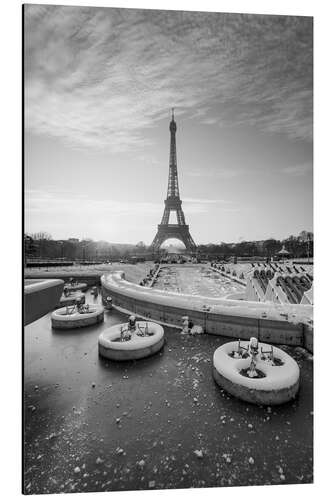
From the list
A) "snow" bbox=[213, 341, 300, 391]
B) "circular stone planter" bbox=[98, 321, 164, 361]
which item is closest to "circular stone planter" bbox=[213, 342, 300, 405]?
"snow" bbox=[213, 341, 300, 391]

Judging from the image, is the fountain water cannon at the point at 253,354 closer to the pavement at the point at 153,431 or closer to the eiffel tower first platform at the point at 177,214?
the pavement at the point at 153,431

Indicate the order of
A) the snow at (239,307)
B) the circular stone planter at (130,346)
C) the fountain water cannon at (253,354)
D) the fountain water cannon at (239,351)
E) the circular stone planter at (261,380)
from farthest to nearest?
the snow at (239,307) < the circular stone planter at (130,346) < the fountain water cannon at (239,351) < the fountain water cannon at (253,354) < the circular stone planter at (261,380)

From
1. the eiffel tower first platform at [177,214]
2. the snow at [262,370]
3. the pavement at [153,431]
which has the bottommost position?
the pavement at [153,431]

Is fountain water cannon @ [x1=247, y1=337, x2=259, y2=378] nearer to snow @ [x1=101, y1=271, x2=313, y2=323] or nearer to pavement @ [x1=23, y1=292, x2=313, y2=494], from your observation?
pavement @ [x1=23, y1=292, x2=313, y2=494]

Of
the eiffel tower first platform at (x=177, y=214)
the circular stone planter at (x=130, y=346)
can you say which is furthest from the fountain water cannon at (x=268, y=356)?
the eiffel tower first platform at (x=177, y=214)

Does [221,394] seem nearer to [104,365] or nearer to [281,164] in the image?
[104,365]

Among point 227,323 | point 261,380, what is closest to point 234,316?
point 227,323

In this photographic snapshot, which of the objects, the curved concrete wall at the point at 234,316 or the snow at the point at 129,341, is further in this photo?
the curved concrete wall at the point at 234,316

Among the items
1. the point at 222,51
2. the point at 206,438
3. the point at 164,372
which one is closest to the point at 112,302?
the point at 164,372

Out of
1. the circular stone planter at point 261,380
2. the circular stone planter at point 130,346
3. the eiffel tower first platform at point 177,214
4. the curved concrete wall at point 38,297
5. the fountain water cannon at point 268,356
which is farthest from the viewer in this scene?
the eiffel tower first platform at point 177,214
